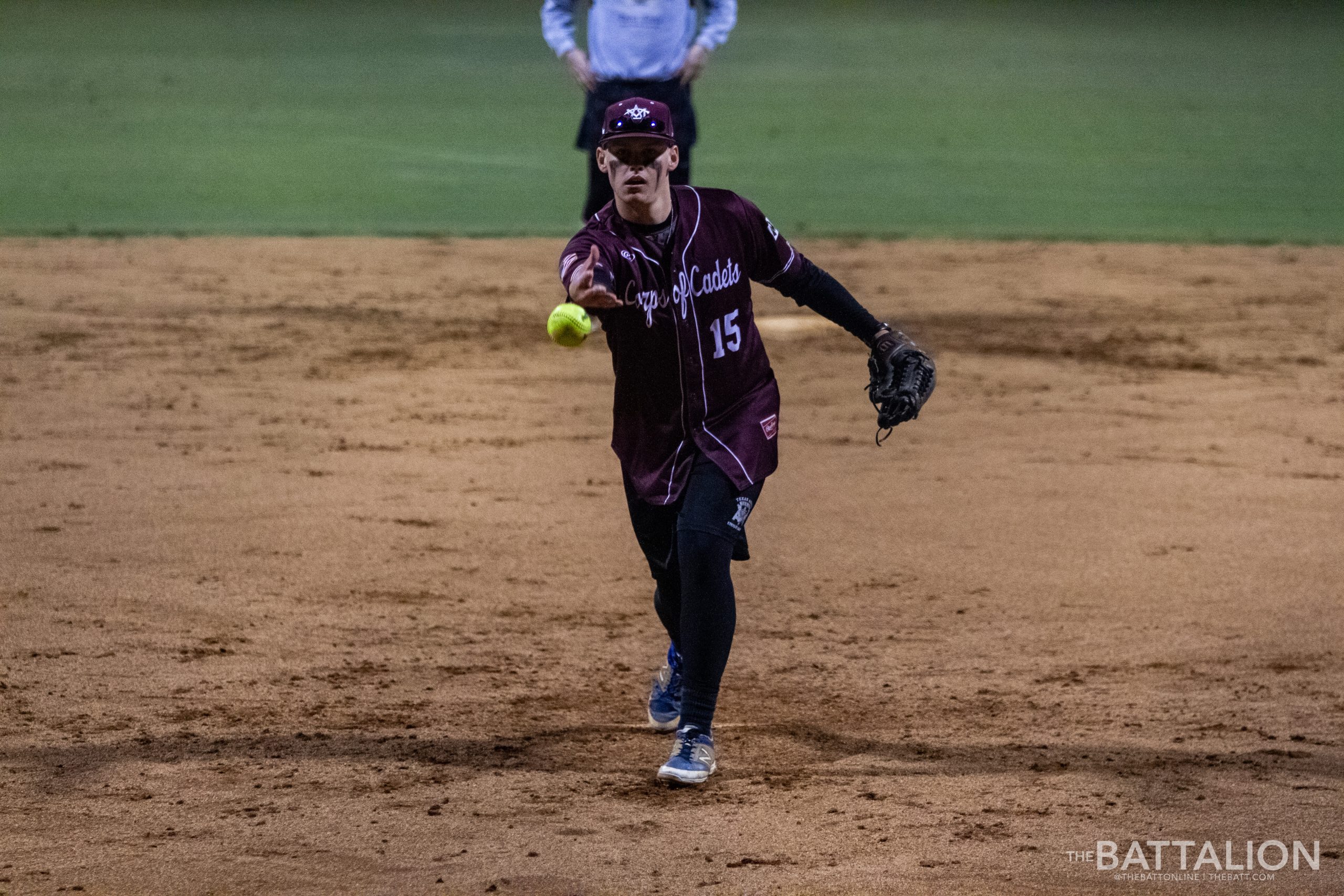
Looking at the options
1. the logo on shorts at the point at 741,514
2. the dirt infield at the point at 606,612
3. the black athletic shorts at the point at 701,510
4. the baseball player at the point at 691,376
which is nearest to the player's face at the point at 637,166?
the baseball player at the point at 691,376

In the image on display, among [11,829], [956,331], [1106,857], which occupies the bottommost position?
[11,829]

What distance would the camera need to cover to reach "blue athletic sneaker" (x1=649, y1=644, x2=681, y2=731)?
4055mm

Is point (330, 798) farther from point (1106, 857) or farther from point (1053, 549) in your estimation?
point (1053, 549)

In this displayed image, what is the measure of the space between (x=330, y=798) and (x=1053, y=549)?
2938 millimetres

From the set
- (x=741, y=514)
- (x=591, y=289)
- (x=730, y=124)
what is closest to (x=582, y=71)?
(x=741, y=514)

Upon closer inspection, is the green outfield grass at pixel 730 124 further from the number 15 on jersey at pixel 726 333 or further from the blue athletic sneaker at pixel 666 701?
the number 15 on jersey at pixel 726 333

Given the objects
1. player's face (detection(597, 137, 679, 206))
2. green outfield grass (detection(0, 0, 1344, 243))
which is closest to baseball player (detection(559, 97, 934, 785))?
player's face (detection(597, 137, 679, 206))

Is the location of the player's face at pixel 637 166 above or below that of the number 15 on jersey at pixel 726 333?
above

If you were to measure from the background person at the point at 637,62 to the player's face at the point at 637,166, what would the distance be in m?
4.48

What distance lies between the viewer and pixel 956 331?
29.2 ft

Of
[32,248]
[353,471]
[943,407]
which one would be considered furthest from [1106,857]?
[32,248]

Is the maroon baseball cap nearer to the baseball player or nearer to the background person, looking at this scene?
the baseball player

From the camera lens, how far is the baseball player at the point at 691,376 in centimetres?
360

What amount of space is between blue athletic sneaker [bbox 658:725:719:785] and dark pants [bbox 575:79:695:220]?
4726mm
